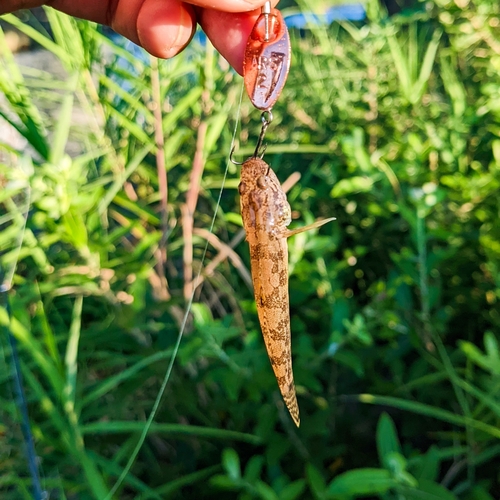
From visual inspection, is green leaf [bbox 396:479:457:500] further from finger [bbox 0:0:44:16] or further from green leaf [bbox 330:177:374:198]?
finger [bbox 0:0:44:16]

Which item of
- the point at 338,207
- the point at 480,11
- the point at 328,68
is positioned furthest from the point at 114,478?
the point at 480,11

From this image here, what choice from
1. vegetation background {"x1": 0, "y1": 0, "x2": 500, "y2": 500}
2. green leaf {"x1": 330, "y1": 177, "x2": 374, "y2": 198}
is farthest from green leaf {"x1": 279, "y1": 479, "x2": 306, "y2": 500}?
green leaf {"x1": 330, "y1": 177, "x2": 374, "y2": 198}

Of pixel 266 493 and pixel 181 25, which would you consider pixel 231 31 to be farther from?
pixel 266 493

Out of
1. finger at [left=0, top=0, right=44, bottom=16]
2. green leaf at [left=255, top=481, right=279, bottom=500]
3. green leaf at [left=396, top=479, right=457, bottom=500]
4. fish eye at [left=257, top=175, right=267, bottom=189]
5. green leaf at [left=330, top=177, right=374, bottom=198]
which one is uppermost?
finger at [left=0, top=0, right=44, bottom=16]

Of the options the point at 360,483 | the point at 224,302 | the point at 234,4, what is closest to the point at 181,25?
the point at 234,4

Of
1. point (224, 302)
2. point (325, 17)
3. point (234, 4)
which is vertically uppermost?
point (325, 17)

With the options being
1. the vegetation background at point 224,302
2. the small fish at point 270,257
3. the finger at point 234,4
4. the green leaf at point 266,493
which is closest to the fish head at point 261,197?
the small fish at point 270,257

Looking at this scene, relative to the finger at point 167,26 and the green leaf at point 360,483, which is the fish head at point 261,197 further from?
the green leaf at point 360,483
